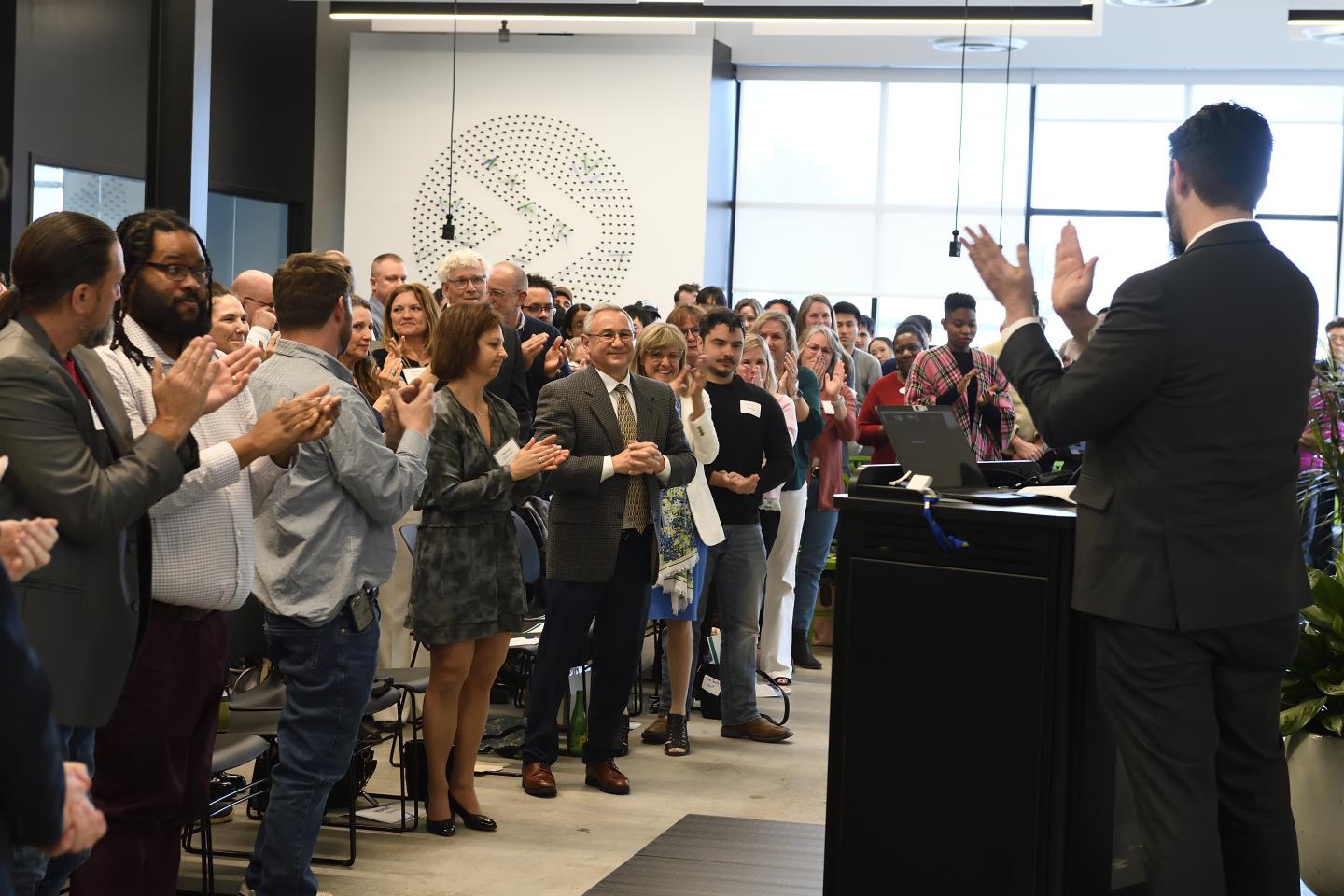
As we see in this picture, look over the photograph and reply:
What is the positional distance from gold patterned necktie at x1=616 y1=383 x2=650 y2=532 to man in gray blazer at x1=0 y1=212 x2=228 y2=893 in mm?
2356

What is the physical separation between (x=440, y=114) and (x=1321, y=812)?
9.87 meters

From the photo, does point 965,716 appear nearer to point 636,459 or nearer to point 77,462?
point 77,462

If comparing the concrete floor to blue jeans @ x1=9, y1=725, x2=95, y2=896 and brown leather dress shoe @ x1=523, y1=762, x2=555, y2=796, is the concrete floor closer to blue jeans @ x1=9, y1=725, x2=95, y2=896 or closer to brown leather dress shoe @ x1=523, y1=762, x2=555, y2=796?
brown leather dress shoe @ x1=523, y1=762, x2=555, y2=796

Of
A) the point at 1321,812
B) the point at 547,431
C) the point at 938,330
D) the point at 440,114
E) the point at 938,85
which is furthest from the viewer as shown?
the point at 938,330

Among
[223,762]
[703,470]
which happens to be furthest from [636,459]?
[223,762]

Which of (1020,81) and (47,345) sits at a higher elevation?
(1020,81)

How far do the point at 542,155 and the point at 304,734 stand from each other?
30.2 feet

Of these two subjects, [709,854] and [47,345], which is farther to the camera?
[709,854]

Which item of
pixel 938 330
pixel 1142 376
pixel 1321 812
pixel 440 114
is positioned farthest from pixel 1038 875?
pixel 938 330

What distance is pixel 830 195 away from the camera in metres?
13.2

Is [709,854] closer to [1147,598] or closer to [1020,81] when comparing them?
[1147,598]

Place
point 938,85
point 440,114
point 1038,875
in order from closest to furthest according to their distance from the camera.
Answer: point 1038,875, point 440,114, point 938,85

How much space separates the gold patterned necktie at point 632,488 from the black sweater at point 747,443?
66cm

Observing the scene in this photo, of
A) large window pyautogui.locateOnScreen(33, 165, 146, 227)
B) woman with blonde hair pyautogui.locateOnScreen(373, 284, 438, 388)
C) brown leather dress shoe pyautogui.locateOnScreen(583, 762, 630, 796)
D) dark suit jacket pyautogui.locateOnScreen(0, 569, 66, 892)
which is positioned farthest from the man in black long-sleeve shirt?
large window pyautogui.locateOnScreen(33, 165, 146, 227)
